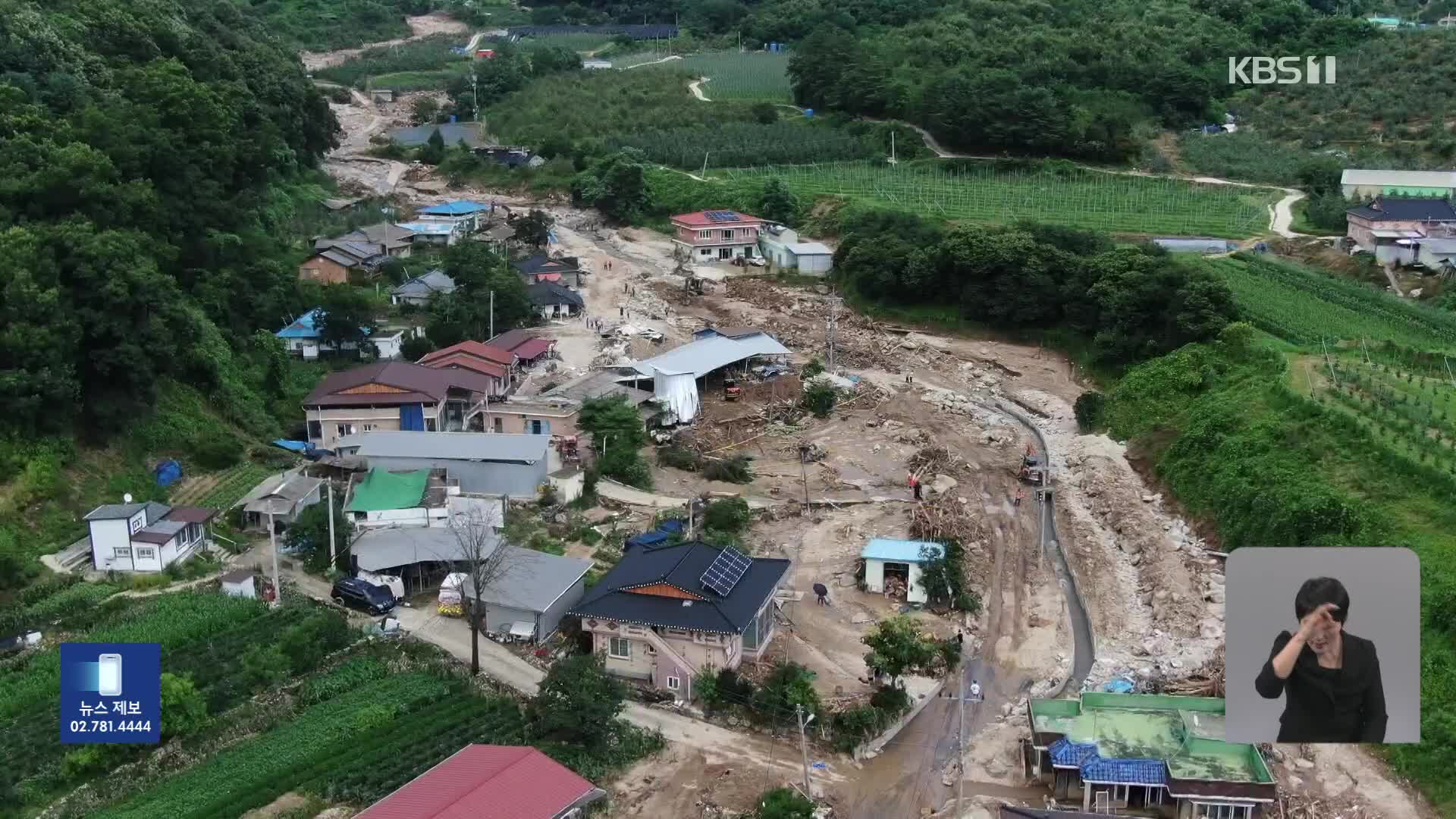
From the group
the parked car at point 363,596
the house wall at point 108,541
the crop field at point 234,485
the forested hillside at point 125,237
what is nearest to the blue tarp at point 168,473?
the crop field at point 234,485

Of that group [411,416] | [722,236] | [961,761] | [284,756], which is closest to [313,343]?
[411,416]

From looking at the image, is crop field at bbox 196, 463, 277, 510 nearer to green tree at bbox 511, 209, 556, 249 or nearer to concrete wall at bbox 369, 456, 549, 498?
concrete wall at bbox 369, 456, 549, 498

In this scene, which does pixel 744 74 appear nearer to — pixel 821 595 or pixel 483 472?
pixel 483 472

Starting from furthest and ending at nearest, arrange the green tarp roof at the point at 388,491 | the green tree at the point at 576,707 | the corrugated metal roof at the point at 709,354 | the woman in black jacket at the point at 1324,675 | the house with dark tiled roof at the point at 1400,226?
the house with dark tiled roof at the point at 1400,226, the corrugated metal roof at the point at 709,354, the green tarp roof at the point at 388,491, the green tree at the point at 576,707, the woman in black jacket at the point at 1324,675

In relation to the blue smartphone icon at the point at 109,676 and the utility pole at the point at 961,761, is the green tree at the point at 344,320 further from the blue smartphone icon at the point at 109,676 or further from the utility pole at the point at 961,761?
the utility pole at the point at 961,761

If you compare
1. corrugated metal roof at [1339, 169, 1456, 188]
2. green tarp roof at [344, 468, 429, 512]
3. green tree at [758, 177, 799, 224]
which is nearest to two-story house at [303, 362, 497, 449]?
green tarp roof at [344, 468, 429, 512]
